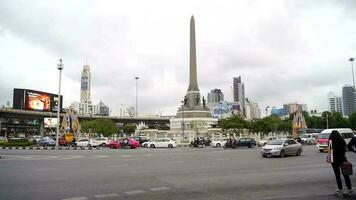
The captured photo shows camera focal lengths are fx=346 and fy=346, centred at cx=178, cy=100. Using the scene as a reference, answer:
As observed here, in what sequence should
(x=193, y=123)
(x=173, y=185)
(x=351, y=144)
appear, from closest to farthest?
(x=351, y=144) < (x=173, y=185) < (x=193, y=123)

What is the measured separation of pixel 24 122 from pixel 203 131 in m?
84.9

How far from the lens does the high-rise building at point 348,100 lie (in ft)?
531

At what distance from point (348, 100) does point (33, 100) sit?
143691 mm

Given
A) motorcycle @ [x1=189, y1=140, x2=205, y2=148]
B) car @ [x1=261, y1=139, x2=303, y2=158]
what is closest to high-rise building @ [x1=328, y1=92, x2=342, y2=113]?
motorcycle @ [x1=189, y1=140, x2=205, y2=148]

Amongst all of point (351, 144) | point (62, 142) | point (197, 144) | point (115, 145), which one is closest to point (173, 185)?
point (351, 144)

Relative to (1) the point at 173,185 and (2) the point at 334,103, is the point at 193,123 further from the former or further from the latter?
(2) the point at 334,103

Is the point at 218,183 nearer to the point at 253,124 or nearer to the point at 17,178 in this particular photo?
the point at 17,178

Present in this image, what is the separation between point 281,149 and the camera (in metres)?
24.0

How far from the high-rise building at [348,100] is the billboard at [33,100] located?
132 meters

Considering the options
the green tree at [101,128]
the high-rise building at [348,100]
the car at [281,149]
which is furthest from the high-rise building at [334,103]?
the car at [281,149]

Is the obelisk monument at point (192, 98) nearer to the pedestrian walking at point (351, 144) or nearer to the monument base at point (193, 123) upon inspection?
the monument base at point (193, 123)

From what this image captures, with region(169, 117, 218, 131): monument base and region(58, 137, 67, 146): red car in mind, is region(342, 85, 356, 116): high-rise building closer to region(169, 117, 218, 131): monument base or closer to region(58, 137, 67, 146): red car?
region(169, 117, 218, 131): monument base

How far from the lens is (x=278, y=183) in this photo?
38.3 ft

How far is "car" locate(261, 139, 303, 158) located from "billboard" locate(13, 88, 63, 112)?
7355 cm
